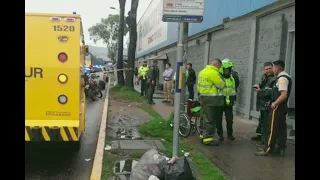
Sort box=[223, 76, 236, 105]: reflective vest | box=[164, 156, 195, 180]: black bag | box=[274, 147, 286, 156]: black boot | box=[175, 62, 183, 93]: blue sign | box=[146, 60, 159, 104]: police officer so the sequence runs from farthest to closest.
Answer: box=[146, 60, 159, 104]: police officer, box=[223, 76, 236, 105]: reflective vest, box=[274, 147, 286, 156]: black boot, box=[175, 62, 183, 93]: blue sign, box=[164, 156, 195, 180]: black bag

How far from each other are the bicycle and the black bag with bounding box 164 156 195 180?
12.0 ft

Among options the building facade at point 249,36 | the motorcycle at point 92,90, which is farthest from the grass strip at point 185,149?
the motorcycle at point 92,90

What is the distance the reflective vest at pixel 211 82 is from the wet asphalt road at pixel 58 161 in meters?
2.55

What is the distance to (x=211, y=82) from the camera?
7.53 meters

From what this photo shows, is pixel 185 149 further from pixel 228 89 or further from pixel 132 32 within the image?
pixel 132 32

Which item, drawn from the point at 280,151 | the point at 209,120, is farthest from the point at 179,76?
the point at 280,151

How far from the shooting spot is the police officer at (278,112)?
6.40 meters

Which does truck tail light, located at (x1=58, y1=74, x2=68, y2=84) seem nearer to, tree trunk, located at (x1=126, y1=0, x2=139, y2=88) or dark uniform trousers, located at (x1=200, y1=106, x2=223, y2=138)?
dark uniform trousers, located at (x1=200, y1=106, x2=223, y2=138)

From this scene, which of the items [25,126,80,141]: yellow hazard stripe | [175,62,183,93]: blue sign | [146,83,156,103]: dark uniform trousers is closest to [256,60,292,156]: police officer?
[175,62,183,93]: blue sign

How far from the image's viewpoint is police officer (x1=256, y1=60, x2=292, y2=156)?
6402 mm

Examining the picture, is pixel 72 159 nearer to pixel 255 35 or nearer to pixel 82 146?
pixel 82 146
